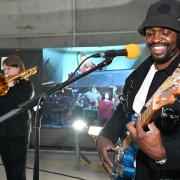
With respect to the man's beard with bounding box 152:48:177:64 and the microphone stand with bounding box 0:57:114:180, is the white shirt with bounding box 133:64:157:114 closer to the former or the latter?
the man's beard with bounding box 152:48:177:64

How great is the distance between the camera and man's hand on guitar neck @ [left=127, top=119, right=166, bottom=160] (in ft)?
4.81

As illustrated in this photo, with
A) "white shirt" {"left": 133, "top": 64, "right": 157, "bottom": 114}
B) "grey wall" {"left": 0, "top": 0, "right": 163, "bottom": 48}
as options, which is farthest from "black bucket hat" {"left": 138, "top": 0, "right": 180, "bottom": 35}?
"grey wall" {"left": 0, "top": 0, "right": 163, "bottom": 48}

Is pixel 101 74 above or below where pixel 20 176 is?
above

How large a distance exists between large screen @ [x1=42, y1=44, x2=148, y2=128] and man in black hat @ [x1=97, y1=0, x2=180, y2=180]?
3499 millimetres

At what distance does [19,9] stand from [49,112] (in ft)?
6.68

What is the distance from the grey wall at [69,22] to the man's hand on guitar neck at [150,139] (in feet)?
15.6

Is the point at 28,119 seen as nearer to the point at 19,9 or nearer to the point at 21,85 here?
the point at 21,85

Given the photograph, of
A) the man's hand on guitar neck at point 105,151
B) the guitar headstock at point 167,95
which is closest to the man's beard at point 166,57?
the guitar headstock at point 167,95

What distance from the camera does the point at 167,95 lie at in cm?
141

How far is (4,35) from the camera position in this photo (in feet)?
22.7

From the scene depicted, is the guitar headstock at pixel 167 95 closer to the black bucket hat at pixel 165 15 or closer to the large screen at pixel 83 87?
the black bucket hat at pixel 165 15

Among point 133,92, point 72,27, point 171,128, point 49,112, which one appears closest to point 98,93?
point 49,112

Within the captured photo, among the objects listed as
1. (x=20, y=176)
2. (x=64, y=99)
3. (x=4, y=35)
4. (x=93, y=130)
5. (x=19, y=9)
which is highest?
(x=19, y=9)

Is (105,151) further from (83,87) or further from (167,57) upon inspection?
(83,87)
